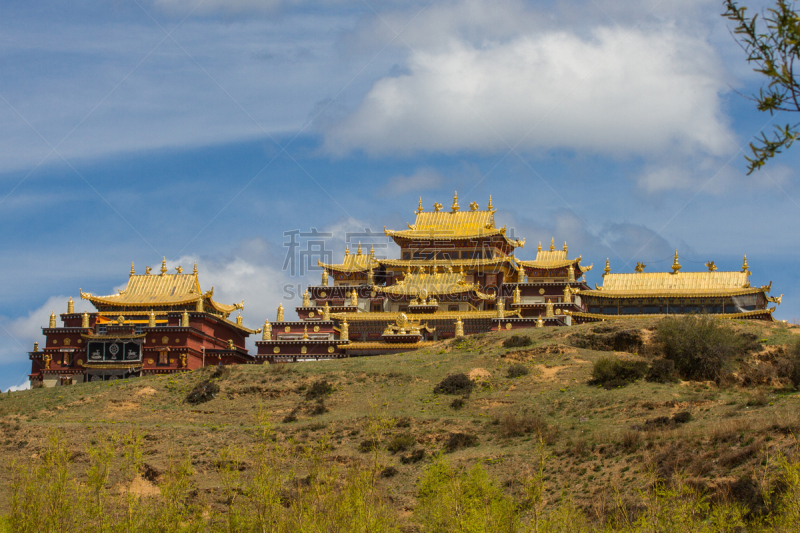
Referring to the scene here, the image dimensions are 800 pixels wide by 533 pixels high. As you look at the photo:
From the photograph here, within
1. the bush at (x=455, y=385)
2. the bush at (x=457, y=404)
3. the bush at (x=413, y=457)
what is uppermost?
the bush at (x=455, y=385)

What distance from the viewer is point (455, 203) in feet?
330

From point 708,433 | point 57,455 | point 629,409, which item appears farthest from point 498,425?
point 57,455

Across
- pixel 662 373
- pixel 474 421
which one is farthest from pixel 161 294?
pixel 662 373

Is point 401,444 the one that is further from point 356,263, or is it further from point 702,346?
point 356,263

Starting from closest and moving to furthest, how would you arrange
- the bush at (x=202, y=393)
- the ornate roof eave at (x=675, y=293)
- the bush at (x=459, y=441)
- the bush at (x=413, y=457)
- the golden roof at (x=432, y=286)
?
the bush at (x=413, y=457) → the bush at (x=459, y=441) → the bush at (x=202, y=393) → the ornate roof eave at (x=675, y=293) → the golden roof at (x=432, y=286)

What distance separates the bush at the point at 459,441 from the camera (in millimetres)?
52094

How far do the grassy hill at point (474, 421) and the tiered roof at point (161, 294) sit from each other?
51.0ft

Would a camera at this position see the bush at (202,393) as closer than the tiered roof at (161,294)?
Yes

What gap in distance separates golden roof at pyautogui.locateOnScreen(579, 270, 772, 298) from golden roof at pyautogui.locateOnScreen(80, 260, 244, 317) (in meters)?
35.9

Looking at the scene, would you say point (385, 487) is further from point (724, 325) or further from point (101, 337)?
point (101, 337)

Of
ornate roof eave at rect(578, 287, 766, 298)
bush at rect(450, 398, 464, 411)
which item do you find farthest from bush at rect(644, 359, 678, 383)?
ornate roof eave at rect(578, 287, 766, 298)

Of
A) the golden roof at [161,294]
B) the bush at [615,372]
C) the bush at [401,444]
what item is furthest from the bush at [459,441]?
the golden roof at [161,294]

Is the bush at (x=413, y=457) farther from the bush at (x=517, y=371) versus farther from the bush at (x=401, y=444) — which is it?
the bush at (x=517, y=371)

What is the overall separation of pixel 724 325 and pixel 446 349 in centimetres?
2161
